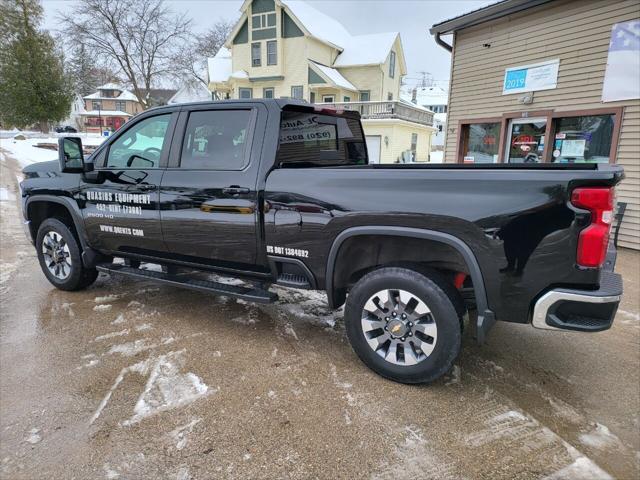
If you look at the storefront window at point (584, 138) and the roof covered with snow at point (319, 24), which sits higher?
the roof covered with snow at point (319, 24)

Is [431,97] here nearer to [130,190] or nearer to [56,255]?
[56,255]

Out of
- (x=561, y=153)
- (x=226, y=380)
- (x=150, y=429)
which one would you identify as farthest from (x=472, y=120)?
(x=150, y=429)

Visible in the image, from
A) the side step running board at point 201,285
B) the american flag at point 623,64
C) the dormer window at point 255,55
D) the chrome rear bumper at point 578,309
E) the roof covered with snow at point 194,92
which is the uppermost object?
the dormer window at point 255,55

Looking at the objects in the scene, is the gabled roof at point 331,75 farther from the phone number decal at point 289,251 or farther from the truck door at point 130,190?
the phone number decal at point 289,251

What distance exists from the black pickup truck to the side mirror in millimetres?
11

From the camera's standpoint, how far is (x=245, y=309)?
4273mm

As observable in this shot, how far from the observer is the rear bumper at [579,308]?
2.36 meters

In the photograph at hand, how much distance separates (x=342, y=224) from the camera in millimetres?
2963

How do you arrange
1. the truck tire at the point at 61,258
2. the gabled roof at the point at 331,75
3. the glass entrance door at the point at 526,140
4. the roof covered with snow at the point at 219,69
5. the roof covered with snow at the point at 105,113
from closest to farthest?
the truck tire at the point at 61,258 < the glass entrance door at the point at 526,140 < the gabled roof at the point at 331,75 < the roof covered with snow at the point at 219,69 < the roof covered with snow at the point at 105,113

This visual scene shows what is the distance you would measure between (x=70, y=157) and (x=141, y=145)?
2.38 ft

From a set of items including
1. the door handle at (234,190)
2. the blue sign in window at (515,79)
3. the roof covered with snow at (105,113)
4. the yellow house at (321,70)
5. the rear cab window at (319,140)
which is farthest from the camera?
the roof covered with snow at (105,113)

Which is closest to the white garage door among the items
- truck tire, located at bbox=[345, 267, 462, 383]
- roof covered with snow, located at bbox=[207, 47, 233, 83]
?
roof covered with snow, located at bbox=[207, 47, 233, 83]

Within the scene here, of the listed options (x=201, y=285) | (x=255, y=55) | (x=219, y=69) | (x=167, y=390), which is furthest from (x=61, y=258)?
(x=219, y=69)

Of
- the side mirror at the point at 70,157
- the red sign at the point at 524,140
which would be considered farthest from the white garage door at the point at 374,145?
the side mirror at the point at 70,157
